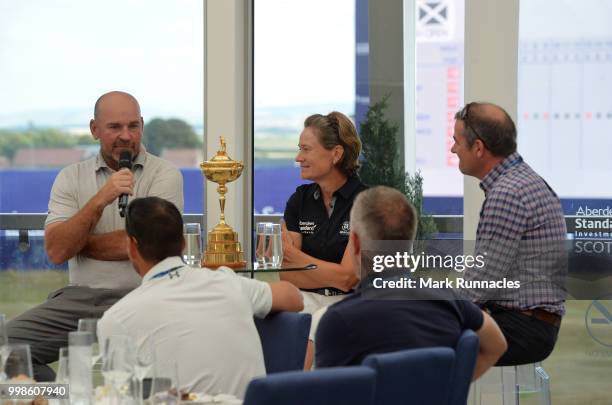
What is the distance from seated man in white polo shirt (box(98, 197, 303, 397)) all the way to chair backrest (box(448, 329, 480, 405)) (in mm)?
660

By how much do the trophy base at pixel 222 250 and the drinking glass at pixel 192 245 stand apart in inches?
3.7

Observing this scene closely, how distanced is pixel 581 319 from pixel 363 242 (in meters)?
3.46

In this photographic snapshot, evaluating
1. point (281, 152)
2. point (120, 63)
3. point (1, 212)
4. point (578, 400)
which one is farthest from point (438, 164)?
point (1, 212)

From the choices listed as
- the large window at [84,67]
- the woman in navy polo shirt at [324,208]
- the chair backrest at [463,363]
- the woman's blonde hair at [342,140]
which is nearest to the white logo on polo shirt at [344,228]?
the woman in navy polo shirt at [324,208]

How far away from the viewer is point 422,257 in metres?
6.36

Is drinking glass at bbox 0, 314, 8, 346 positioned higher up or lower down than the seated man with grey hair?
lower down

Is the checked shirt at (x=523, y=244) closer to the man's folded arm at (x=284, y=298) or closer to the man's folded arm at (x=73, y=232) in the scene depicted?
the man's folded arm at (x=284, y=298)

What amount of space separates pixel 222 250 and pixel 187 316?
1.75 meters

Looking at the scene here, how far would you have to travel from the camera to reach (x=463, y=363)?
9.95 feet

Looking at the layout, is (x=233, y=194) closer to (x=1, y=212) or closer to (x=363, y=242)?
(x=1, y=212)

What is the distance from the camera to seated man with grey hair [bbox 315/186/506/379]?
9.62 feet

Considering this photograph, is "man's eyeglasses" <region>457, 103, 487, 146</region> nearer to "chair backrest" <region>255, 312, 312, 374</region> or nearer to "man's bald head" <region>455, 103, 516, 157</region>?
"man's bald head" <region>455, 103, 516, 157</region>

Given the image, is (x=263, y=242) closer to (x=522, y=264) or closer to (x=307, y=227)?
(x=307, y=227)

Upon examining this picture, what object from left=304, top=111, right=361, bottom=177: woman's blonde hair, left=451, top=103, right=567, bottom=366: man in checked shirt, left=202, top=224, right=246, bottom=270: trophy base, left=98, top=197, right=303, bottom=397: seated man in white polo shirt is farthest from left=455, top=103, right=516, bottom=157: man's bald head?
left=98, top=197, right=303, bottom=397: seated man in white polo shirt
